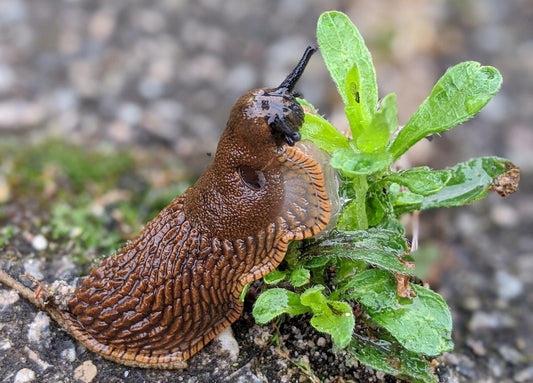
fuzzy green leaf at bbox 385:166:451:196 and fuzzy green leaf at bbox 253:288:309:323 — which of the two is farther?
fuzzy green leaf at bbox 253:288:309:323

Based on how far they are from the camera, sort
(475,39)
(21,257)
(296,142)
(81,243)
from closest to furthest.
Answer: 1. (296,142)
2. (21,257)
3. (81,243)
4. (475,39)

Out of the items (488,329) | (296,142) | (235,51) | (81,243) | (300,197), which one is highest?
(235,51)

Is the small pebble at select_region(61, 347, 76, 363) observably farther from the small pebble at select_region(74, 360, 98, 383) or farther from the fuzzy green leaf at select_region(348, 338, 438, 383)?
the fuzzy green leaf at select_region(348, 338, 438, 383)

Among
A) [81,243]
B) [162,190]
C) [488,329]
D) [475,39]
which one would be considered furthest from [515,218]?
[81,243]

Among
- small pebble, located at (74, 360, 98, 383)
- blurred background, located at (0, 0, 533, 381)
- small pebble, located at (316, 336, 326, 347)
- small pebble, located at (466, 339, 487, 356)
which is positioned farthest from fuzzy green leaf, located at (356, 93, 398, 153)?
blurred background, located at (0, 0, 533, 381)

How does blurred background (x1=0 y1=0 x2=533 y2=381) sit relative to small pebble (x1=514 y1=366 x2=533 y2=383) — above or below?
above

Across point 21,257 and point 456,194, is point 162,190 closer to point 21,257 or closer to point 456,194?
point 21,257
